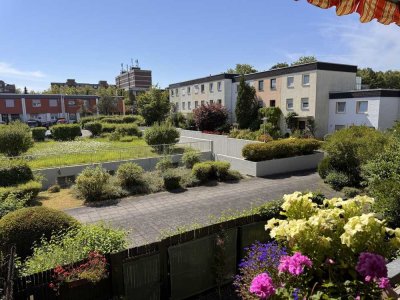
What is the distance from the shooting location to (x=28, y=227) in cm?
646

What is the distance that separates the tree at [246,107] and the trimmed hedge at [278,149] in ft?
53.2

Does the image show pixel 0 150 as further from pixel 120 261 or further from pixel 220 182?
pixel 120 261

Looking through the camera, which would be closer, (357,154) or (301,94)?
(357,154)

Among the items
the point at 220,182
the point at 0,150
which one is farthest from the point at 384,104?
the point at 0,150

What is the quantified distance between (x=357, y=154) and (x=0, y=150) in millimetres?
21039

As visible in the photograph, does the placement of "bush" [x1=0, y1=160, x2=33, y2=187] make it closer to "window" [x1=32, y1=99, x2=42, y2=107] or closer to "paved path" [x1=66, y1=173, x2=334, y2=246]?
"paved path" [x1=66, y1=173, x2=334, y2=246]

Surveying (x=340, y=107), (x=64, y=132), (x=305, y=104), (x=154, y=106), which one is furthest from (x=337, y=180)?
(x=154, y=106)

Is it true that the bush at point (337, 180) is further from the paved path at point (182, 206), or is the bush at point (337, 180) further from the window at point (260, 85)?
the window at point (260, 85)

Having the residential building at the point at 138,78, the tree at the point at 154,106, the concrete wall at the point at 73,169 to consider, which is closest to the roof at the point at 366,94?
the concrete wall at the point at 73,169

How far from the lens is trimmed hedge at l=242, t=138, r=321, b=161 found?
1781cm

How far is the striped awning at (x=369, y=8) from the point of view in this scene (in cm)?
317

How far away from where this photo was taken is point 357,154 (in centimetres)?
1391

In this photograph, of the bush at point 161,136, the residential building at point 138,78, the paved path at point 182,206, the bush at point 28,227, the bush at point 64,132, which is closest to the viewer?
the bush at point 28,227

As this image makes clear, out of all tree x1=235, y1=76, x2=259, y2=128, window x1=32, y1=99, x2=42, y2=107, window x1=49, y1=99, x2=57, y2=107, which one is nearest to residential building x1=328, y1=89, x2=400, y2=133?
tree x1=235, y1=76, x2=259, y2=128
